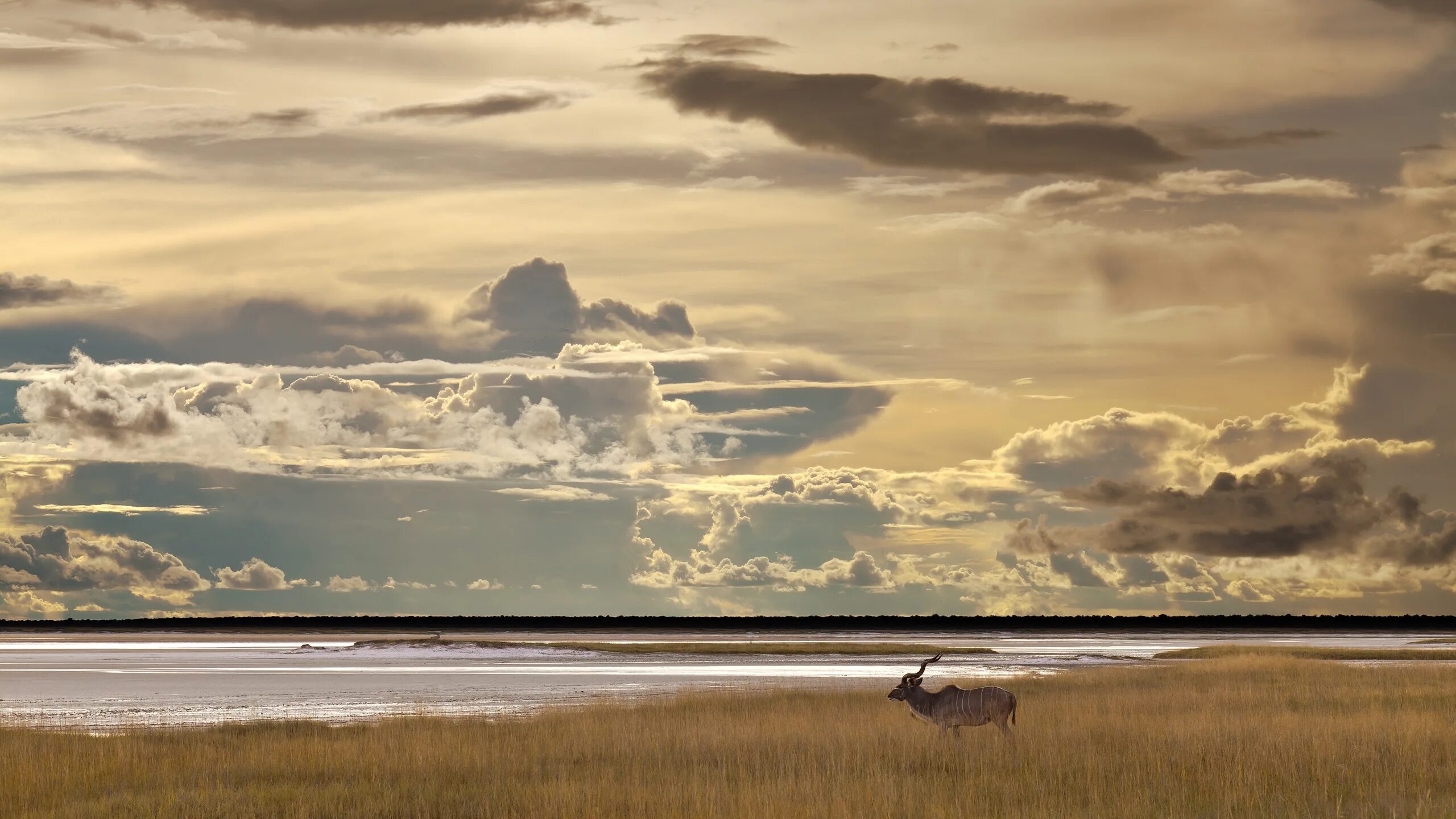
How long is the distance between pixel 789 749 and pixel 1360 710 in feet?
52.9

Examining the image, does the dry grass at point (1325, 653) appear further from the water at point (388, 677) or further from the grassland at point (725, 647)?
the grassland at point (725, 647)

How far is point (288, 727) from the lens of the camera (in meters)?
29.3

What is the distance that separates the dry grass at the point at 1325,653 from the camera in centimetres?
7456

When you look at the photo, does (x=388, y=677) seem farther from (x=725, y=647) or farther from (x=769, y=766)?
(x=725, y=647)

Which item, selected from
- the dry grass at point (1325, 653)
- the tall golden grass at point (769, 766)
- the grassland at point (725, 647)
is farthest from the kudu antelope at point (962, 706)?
the grassland at point (725, 647)

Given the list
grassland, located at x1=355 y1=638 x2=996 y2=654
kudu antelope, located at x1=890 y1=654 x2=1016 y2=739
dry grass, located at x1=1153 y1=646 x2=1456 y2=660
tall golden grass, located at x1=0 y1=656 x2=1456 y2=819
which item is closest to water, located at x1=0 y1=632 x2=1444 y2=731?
grassland, located at x1=355 y1=638 x2=996 y2=654

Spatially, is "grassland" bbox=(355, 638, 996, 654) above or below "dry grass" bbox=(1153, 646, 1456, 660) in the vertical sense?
below

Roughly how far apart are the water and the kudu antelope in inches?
555

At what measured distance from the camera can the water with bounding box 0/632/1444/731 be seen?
37.4m

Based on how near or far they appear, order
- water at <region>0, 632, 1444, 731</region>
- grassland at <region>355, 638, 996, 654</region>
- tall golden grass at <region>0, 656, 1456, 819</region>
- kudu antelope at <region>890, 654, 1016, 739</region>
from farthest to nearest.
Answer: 1. grassland at <region>355, 638, 996, 654</region>
2. water at <region>0, 632, 1444, 731</region>
3. kudu antelope at <region>890, 654, 1016, 739</region>
4. tall golden grass at <region>0, 656, 1456, 819</region>

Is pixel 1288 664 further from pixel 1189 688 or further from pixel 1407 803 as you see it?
pixel 1407 803

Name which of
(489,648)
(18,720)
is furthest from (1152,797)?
(489,648)

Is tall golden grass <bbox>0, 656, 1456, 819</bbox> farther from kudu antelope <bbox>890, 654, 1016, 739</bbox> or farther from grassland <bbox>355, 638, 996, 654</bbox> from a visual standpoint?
grassland <bbox>355, 638, 996, 654</bbox>

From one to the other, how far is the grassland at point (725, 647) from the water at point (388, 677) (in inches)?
113
